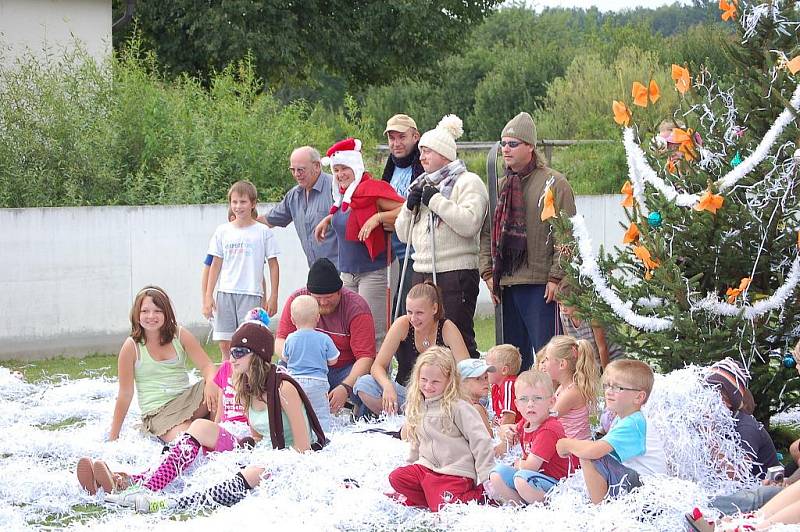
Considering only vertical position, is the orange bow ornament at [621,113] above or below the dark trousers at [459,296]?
above

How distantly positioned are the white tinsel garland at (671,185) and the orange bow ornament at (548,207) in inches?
21.7

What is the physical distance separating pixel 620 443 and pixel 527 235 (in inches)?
97.6

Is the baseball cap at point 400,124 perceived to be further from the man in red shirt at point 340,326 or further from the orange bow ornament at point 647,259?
the orange bow ornament at point 647,259

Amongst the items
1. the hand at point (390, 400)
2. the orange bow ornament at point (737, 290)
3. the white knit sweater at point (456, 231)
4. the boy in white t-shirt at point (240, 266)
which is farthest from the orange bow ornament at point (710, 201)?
the boy in white t-shirt at point (240, 266)

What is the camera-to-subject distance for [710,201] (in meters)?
6.07

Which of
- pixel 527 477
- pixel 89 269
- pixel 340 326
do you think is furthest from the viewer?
pixel 89 269

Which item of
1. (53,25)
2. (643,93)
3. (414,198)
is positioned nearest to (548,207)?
(643,93)

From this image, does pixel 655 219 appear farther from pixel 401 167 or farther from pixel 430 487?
pixel 401 167

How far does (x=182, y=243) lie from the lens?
1198 centimetres

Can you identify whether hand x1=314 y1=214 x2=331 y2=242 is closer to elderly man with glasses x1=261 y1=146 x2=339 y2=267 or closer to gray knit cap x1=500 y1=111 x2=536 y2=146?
elderly man with glasses x1=261 y1=146 x2=339 y2=267

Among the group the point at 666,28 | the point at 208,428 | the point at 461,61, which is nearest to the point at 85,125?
the point at 208,428

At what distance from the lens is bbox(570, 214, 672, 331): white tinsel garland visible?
250 inches

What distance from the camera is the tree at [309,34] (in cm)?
2334

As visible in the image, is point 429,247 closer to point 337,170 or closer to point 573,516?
point 337,170
